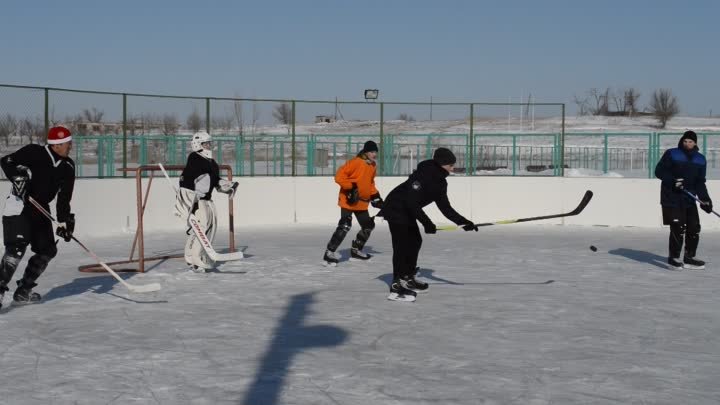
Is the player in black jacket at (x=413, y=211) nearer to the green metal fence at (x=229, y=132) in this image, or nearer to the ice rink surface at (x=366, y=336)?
the ice rink surface at (x=366, y=336)

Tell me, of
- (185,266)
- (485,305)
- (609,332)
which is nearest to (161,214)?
(185,266)

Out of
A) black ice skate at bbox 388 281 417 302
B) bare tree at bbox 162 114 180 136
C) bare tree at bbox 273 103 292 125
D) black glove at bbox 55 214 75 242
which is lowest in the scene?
black ice skate at bbox 388 281 417 302

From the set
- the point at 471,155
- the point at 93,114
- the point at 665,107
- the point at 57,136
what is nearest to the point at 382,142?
the point at 471,155

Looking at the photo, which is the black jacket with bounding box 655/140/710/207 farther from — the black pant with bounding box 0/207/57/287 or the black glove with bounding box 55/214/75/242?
the black pant with bounding box 0/207/57/287

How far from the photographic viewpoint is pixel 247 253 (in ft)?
37.3

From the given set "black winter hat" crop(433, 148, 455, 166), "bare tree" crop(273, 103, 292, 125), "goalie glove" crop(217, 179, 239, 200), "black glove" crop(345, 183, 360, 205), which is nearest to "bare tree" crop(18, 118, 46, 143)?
"goalie glove" crop(217, 179, 239, 200)

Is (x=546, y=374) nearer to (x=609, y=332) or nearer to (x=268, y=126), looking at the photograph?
(x=609, y=332)

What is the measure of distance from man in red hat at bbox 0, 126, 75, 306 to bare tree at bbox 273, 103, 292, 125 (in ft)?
35.1

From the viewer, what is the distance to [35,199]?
698 cm

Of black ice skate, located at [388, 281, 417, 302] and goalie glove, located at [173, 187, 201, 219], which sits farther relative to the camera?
goalie glove, located at [173, 187, 201, 219]

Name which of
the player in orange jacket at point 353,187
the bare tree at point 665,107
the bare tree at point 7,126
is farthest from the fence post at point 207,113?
the bare tree at point 665,107

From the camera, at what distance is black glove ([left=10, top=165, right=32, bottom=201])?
672cm

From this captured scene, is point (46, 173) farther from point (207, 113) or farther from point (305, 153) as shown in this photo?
point (305, 153)

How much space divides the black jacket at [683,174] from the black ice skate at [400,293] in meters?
3.81
